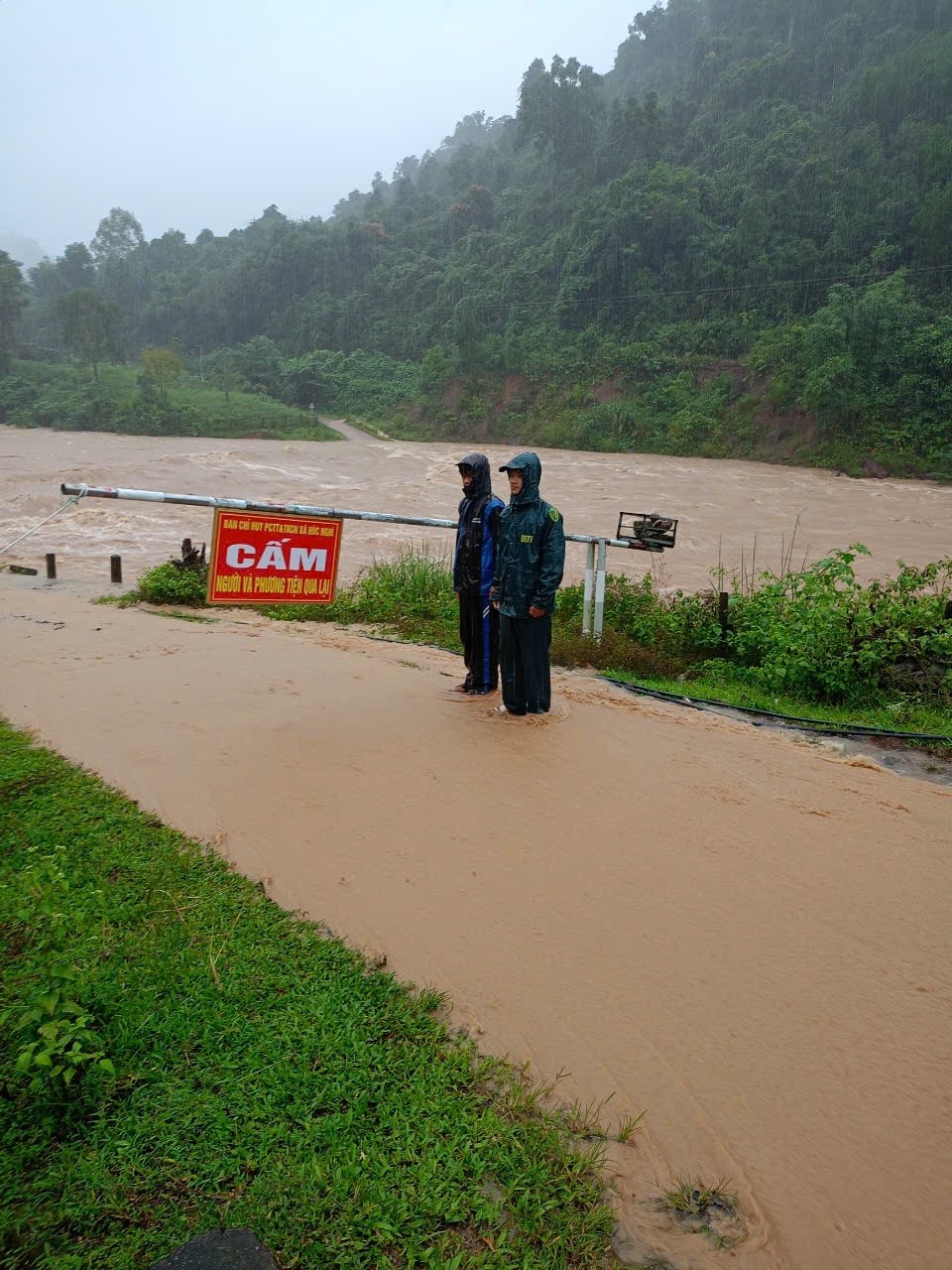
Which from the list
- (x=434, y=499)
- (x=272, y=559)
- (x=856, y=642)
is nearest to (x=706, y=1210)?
(x=272, y=559)

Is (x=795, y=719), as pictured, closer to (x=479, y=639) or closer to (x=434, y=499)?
(x=479, y=639)

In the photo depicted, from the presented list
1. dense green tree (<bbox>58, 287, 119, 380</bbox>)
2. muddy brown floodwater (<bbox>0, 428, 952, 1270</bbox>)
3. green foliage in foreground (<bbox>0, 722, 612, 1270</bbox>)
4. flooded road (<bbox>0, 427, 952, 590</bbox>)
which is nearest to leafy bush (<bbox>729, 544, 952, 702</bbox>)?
muddy brown floodwater (<bbox>0, 428, 952, 1270</bbox>)

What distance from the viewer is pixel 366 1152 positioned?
2.17 metres

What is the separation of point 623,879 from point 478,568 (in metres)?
2.59

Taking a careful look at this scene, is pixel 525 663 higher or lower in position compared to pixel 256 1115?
higher

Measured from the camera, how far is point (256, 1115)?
2.27 metres

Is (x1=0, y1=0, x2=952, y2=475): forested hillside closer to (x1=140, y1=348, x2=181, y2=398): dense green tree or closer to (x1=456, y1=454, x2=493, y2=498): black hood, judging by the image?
(x1=140, y1=348, x2=181, y2=398): dense green tree

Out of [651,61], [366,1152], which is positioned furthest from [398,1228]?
[651,61]

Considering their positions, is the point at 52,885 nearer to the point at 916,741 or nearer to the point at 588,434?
the point at 916,741

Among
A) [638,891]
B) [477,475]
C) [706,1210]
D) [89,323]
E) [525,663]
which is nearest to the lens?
[706,1210]

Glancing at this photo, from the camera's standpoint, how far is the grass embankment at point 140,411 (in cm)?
4247

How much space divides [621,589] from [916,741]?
366 centimetres

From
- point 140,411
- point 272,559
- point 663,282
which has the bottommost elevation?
point 272,559

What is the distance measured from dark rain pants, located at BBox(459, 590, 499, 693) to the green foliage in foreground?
292 cm
